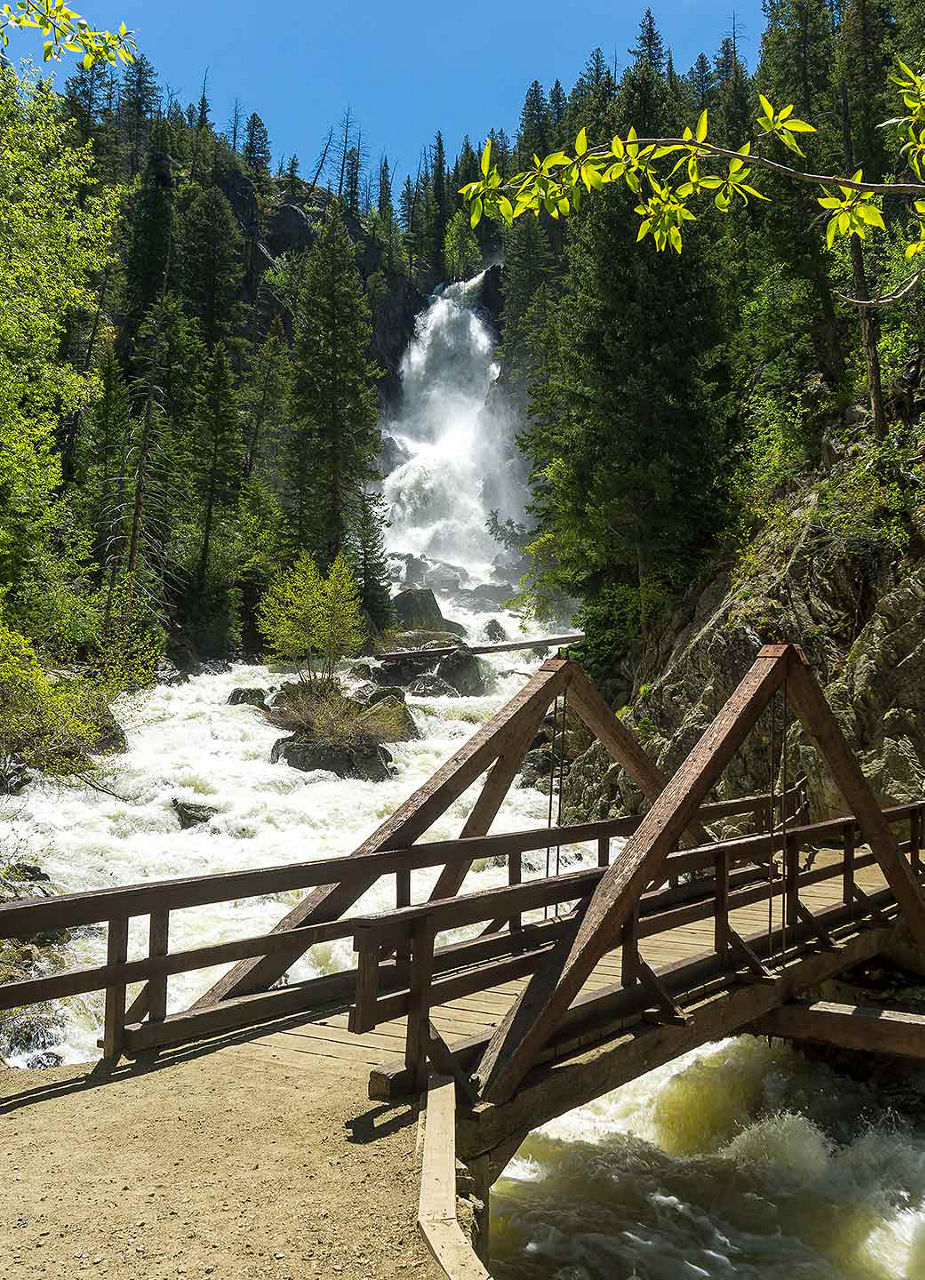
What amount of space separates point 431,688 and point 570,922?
27575 mm

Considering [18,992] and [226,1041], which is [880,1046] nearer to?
[226,1041]

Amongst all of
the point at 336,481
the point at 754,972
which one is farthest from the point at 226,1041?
the point at 336,481

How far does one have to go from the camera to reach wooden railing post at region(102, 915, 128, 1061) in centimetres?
505

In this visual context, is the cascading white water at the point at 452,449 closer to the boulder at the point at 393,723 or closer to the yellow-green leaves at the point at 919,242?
the boulder at the point at 393,723

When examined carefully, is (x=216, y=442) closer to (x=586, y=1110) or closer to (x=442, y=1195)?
(x=586, y=1110)

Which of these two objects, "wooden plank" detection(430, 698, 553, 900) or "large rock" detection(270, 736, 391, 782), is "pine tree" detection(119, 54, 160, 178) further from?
"wooden plank" detection(430, 698, 553, 900)

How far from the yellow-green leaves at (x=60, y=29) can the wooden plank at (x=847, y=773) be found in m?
5.96

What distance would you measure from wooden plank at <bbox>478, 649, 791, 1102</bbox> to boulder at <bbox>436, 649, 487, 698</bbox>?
27288 millimetres

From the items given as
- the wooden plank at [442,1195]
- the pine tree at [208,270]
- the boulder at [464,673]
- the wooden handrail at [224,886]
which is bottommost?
the wooden plank at [442,1195]

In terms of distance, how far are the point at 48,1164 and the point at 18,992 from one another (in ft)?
3.65

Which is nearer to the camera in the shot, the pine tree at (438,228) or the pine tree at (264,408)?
the pine tree at (264,408)

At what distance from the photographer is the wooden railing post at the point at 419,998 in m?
4.58

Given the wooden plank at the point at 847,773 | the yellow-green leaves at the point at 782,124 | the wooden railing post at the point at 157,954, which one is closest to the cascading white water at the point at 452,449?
the wooden plank at the point at 847,773

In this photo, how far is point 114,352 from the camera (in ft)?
168
